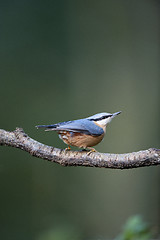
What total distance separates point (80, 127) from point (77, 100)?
6.16 feet

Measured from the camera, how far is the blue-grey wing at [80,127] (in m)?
1.19

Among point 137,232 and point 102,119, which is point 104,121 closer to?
point 102,119

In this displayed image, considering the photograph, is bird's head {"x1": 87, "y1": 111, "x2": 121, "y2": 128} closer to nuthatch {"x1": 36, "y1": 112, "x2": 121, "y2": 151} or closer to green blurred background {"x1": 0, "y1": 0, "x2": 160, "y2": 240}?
nuthatch {"x1": 36, "y1": 112, "x2": 121, "y2": 151}

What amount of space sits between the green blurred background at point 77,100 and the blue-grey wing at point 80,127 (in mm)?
1503

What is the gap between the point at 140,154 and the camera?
1054mm

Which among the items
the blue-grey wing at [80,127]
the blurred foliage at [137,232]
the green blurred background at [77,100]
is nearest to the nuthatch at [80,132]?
the blue-grey wing at [80,127]

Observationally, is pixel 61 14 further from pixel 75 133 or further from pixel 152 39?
pixel 75 133

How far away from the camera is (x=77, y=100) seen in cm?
307

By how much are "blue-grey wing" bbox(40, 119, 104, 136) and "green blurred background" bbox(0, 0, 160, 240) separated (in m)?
1.50

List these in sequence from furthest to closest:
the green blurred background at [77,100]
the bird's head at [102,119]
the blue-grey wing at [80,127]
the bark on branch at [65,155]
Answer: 1. the green blurred background at [77,100]
2. the bird's head at [102,119]
3. the blue-grey wing at [80,127]
4. the bark on branch at [65,155]

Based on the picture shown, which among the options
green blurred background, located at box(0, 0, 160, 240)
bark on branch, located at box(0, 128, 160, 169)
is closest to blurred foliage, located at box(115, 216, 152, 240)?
bark on branch, located at box(0, 128, 160, 169)

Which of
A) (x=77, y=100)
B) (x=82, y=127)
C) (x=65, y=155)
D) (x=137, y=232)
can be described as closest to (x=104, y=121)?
(x=82, y=127)

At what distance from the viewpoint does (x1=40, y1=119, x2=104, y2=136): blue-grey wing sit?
3.90ft

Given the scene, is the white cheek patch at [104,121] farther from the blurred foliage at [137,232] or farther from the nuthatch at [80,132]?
the blurred foliage at [137,232]
